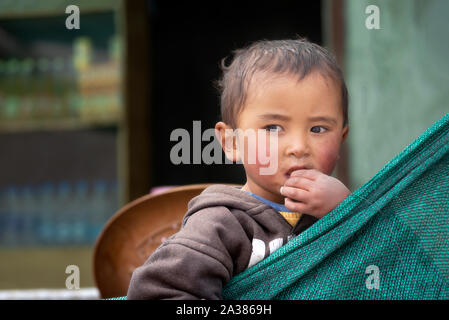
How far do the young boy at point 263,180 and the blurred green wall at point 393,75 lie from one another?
2.93 feet

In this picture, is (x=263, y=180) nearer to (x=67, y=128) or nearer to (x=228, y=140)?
(x=228, y=140)

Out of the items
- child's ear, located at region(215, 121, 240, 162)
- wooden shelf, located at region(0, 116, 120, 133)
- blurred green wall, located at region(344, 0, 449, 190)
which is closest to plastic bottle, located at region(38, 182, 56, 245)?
wooden shelf, located at region(0, 116, 120, 133)

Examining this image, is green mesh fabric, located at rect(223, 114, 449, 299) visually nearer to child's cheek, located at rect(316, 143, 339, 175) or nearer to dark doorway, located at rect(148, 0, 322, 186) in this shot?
child's cheek, located at rect(316, 143, 339, 175)

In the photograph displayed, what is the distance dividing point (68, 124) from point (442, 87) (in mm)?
2332

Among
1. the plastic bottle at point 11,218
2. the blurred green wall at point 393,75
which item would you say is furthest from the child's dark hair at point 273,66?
the plastic bottle at point 11,218

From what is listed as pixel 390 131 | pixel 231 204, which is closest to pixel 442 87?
pixel 390 131

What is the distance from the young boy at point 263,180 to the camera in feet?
2.48

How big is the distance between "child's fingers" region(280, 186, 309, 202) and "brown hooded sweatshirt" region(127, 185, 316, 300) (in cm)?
5

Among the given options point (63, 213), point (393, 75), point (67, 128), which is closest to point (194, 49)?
point (67, 128)

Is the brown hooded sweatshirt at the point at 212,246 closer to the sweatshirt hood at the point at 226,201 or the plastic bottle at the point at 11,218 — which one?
the sweatshirt hood at the point at 226,201

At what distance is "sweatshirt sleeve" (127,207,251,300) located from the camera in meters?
0.74

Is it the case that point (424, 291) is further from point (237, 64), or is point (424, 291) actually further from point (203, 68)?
point (203, 68)

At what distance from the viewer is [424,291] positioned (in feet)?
2.38

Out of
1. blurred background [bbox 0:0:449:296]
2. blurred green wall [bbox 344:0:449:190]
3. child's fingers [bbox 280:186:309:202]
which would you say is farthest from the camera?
blurred background [bbox 0:0:449:296]
